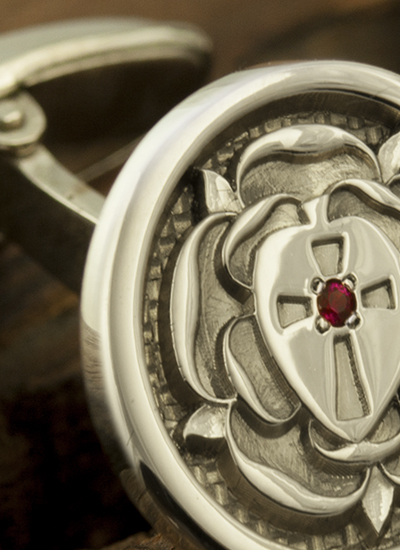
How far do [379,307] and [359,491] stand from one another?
0.56 ft

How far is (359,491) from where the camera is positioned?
0.58 m

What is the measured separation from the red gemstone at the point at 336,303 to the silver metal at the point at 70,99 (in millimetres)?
232

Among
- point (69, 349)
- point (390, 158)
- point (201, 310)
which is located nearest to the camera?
point (201, 310)

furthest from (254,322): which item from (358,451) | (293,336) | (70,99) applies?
(70,99)

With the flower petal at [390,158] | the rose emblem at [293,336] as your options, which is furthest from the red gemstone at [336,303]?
the flower petal at [390,158]

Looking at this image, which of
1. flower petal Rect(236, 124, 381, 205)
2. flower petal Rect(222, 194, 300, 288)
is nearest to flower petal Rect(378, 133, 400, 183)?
flower petal Rect(236, 124, 381, 205)

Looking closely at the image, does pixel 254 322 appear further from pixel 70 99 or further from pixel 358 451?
pixel 70 99

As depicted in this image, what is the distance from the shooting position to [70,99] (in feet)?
2.97

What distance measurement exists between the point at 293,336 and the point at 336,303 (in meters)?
0.06

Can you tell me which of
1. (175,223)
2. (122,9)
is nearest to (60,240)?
(175,223)

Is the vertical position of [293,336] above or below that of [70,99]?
below

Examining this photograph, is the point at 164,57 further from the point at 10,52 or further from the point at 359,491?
the point at 359,491

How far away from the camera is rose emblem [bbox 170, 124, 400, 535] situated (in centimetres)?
56

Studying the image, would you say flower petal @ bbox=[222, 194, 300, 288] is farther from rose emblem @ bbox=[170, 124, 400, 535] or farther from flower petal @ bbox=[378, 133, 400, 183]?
flower petal @ bbox=[378, 133, 400, 183]
